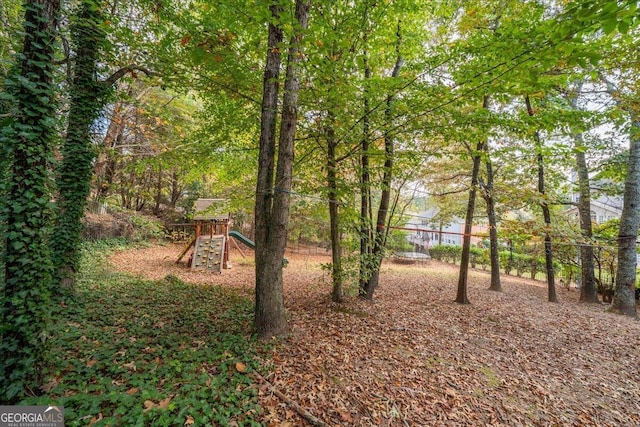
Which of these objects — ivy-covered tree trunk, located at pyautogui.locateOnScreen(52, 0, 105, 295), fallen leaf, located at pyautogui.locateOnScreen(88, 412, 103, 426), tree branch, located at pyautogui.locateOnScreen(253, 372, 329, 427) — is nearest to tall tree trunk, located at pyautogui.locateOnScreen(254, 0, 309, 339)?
tree branch, located at pyautogui.locateOnScreen(253, 372, 329, 427)

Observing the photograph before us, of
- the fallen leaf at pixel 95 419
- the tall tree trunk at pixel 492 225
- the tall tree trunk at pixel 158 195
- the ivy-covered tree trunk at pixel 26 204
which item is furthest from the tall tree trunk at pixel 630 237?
the tall tree trunk at pixel 158 195

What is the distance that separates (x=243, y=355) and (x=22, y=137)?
2.78 meters

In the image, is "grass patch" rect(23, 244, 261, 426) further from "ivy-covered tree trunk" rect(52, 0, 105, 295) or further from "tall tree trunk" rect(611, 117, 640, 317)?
"tall tree trunk" rect(611, 117, 640, 317)

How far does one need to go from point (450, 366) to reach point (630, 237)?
653 centimetres

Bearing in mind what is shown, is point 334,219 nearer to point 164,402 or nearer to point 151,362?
point 151,362

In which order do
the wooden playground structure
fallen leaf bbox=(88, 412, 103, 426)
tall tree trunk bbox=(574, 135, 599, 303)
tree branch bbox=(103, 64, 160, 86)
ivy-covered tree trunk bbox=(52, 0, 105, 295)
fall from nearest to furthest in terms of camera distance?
fallen leaf bbox=(88, 412, 103, 426) < ivy-covered tree trunk bbox=(52, 0, 105, 295) < tree branch bbox=(103, 64, 160, 86) < tall tree trunk bbox=(574, 135, 599, 303) < the wooden playground structure

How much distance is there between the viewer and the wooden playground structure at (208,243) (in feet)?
26.9

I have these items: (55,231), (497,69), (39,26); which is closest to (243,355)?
(39,26)

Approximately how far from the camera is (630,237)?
607cm

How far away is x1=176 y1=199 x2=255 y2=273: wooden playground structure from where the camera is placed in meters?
8.21

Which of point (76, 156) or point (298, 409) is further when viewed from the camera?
point (76, 156)

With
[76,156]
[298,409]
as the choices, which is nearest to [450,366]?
[298,409]

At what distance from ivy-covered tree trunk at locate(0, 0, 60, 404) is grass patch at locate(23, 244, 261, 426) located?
1.16ft

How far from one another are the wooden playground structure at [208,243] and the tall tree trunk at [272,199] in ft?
16.0
